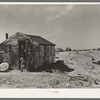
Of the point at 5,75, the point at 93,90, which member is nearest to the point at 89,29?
the point at 93,90

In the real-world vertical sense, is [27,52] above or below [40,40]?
Result: below

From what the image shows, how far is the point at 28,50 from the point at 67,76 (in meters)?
0.61

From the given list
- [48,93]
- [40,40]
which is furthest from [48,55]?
[48,93]

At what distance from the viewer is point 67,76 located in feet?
6.97

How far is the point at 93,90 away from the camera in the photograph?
207 cm

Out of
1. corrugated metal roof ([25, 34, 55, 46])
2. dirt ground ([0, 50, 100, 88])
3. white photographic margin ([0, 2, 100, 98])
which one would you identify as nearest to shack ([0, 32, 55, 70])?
corrugated metal roof ([25, 34, 55, 46])

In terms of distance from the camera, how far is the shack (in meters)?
2.13

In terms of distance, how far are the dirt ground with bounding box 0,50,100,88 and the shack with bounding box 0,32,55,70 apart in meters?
0.10

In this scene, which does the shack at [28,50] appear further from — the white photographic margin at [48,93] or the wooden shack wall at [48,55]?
the white photographic margin at [48,93]

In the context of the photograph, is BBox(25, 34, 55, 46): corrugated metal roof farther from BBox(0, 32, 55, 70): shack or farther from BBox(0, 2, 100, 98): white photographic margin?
BBox(0, 2, 100, 98): white photographic margin

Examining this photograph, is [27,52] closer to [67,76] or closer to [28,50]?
[28,50]

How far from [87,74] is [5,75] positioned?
105cm

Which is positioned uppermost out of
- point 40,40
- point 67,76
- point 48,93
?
point 40,40

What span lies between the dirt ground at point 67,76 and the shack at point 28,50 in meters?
0.10
